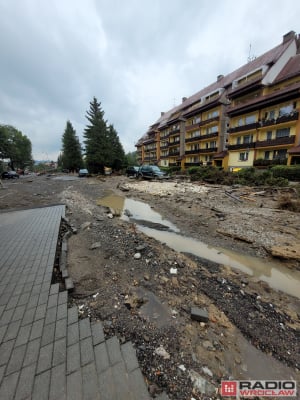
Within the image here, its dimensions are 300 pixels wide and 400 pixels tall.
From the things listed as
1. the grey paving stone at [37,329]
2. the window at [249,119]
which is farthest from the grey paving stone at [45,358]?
the window at [249,119]

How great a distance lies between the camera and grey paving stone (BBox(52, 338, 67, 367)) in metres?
1.77

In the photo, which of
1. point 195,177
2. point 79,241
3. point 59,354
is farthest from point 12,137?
point 59,354

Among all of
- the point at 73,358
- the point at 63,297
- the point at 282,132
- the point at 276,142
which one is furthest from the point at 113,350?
the point at 282,132

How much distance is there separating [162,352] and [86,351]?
926 mm

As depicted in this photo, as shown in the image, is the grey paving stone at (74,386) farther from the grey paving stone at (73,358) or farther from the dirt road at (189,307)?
the dirt road at (189,307)

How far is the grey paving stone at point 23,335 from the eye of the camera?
78.6 inches

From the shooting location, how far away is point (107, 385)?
1568mm

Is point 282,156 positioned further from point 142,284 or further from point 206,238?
point 142,284

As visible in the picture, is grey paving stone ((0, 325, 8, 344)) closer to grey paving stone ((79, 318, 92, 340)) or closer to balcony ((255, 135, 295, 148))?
grey paving stone ((79, 318, 92, 340))

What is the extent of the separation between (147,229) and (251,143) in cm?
2038

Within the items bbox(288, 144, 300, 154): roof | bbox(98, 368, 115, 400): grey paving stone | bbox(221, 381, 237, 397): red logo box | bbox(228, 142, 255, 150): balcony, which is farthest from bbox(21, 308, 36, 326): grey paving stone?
bbox(228, 142, 255, 150): balcony

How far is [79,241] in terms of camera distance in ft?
16.8

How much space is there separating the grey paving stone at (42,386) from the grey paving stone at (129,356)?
758mm

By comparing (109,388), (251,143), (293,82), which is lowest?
(109,388)
